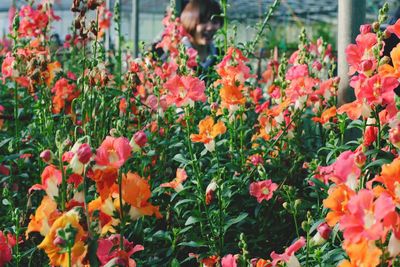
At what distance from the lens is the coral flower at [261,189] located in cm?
235

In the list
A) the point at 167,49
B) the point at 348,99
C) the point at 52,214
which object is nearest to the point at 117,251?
the point at 52,214

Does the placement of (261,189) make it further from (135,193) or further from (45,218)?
(45,218)

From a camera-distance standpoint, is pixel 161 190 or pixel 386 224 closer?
pixel 386 224

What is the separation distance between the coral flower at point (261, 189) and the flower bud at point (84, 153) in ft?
3.32

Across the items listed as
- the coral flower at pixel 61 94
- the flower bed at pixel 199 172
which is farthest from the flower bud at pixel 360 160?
the coral flower at pixel 61 94

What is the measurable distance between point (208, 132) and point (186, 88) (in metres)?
0.16

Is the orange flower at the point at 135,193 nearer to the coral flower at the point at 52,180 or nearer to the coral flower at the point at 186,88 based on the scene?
the coral flower at the point at 52,180

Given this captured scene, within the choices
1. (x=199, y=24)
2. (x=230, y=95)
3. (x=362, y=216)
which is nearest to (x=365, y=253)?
(x=362, y=216)

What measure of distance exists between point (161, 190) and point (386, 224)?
128 cm

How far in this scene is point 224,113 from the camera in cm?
266

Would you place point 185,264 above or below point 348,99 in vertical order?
below

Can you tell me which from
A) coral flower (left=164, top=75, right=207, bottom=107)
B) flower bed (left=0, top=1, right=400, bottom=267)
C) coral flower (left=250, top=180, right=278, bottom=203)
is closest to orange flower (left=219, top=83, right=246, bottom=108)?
flower bed (left=0, top=1, right=400, bottom=267)

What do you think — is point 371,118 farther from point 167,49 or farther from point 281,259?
point 167,49

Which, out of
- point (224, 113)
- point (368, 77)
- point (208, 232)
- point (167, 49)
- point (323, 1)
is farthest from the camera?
point (323, 1)
